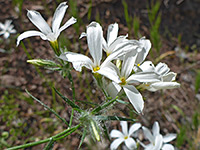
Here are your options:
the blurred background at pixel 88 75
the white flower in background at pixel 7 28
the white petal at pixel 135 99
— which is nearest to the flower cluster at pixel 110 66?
the white petal at pixel 135 99

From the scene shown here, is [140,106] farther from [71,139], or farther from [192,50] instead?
[192,50]

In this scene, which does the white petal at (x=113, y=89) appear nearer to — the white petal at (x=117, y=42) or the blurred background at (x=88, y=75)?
the white petal at (x=117, y=42)

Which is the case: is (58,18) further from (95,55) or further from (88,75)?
(88,75)

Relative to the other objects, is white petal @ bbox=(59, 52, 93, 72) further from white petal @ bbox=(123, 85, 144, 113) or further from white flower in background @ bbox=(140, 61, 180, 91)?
white flower in background @ bbox=(140, 61, 180, 91)

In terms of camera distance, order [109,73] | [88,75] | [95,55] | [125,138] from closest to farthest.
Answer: [109,73], [95,55], [125,138], [88,75]

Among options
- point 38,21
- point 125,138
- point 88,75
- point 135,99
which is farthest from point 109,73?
point 88,75

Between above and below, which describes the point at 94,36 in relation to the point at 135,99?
above
